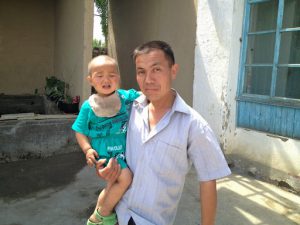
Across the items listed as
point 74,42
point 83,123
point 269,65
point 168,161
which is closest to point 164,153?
point 168,161

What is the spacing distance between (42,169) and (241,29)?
11.2 ft

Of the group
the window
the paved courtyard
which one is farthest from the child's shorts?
the window

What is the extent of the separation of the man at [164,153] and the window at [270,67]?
8.90 feet

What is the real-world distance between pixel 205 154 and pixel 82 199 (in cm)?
243

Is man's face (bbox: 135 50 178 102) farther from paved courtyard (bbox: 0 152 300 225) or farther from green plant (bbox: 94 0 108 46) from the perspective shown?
green plant (bbox: 94 0 108 46)

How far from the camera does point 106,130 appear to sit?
5.62 ft

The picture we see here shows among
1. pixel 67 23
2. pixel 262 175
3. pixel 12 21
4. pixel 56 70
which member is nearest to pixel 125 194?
pixel 262 175

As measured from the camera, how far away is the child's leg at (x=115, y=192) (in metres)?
1.55

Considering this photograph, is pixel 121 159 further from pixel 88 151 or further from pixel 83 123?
pixel 83 123

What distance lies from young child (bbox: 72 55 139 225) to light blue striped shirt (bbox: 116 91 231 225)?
10 centimetres

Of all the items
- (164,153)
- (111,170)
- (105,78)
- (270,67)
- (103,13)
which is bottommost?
(111,170)

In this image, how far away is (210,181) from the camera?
54.8 inches

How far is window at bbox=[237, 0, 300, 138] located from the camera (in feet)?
12.6

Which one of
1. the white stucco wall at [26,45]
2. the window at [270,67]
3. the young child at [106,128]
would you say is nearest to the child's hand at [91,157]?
the young child at [106,128]
